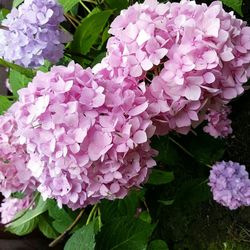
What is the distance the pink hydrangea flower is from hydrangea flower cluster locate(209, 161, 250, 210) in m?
0.07

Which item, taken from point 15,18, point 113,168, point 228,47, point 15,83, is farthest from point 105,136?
point 15,83

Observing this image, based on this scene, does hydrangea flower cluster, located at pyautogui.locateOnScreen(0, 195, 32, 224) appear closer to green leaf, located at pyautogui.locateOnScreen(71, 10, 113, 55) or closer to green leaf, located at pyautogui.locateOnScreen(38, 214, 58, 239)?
green leaf, located at pyautogui.locateOnScreen(38, 214, 58, 239)

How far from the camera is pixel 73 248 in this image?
70cm

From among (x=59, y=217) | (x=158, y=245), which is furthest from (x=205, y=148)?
(x=59, y=217)

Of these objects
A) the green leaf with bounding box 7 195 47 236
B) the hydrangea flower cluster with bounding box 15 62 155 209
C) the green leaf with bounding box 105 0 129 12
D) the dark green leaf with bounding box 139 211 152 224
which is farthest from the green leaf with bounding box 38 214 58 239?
the hydrangea flower cluster with bounding box 15 62 155 209

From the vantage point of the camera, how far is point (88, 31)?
786mm

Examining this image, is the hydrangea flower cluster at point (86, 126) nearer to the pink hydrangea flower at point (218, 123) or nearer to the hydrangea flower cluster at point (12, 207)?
the pink hydrangea flower at point (218, 123)

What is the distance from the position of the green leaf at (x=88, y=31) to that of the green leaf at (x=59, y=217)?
265mm

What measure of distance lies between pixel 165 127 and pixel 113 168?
0.24 feet

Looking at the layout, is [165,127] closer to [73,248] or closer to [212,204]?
[73,248]

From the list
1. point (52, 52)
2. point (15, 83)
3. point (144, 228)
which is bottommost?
point (144, 228)

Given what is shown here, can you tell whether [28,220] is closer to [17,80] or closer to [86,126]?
[17,80]

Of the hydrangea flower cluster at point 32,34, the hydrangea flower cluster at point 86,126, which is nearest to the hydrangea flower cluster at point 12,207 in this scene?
the hydrangea flower cluster at point 32,34

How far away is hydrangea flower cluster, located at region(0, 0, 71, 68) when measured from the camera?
63 centimetres
